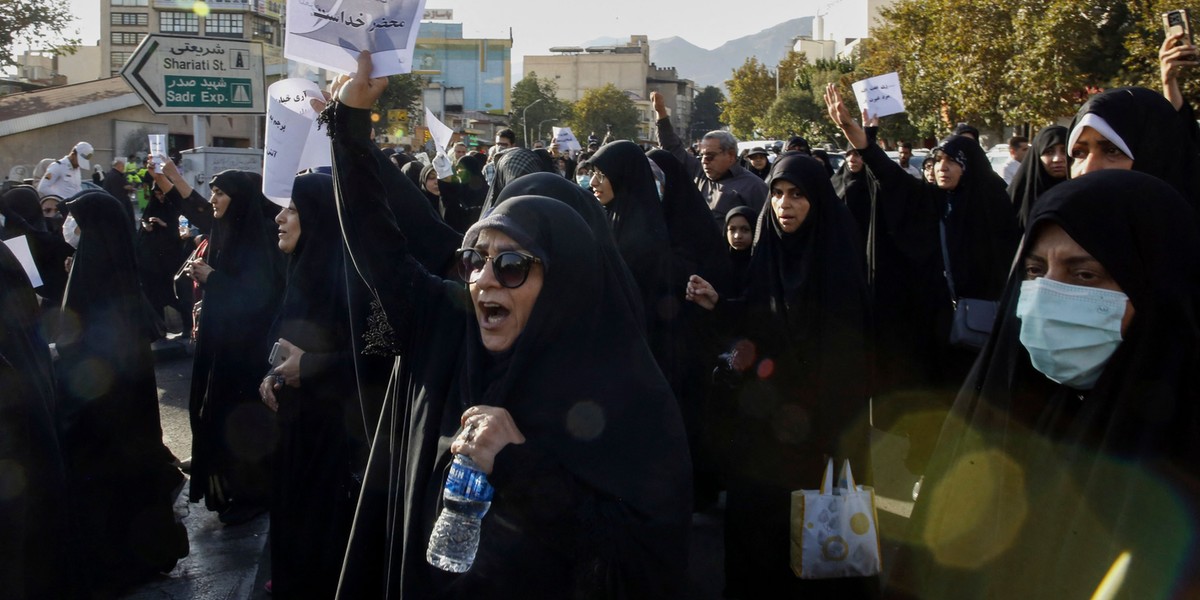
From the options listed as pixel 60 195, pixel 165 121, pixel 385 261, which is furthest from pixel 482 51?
pixel 385 261

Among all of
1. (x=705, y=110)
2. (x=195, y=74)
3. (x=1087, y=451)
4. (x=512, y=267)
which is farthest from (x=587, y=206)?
(x=705, y=110)

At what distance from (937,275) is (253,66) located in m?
4.59

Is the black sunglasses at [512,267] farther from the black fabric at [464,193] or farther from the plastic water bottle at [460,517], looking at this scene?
the black fabric at [464,193]

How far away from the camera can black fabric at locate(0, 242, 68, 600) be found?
261cm

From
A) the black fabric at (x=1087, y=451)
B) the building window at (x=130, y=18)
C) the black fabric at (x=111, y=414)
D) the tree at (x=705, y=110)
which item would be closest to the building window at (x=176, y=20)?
the building window at (x=130, y=18)

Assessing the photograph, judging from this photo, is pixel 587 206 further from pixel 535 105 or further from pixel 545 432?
pixel 535 105

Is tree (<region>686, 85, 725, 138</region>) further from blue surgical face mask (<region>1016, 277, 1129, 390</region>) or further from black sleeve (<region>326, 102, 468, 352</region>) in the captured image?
blue surgical face mask (<region>1016, 277, 1129, 390</region>)

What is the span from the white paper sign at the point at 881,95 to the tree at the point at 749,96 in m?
48.4

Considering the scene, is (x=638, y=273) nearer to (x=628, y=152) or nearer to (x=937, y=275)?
(x=628, y=152)

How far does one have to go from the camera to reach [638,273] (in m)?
4.79

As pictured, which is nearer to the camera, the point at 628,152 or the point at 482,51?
the point at 628,152

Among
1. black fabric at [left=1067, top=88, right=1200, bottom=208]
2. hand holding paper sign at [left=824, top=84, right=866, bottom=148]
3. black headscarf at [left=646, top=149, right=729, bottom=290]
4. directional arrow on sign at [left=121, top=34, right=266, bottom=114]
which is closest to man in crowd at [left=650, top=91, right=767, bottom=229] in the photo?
black headscarf at [left=646, top=149, right=729, bottom=290]

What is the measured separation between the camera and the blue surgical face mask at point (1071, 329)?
6.51 feet

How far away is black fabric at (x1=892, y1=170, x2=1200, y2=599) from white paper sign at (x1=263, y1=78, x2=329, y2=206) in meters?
2.65
